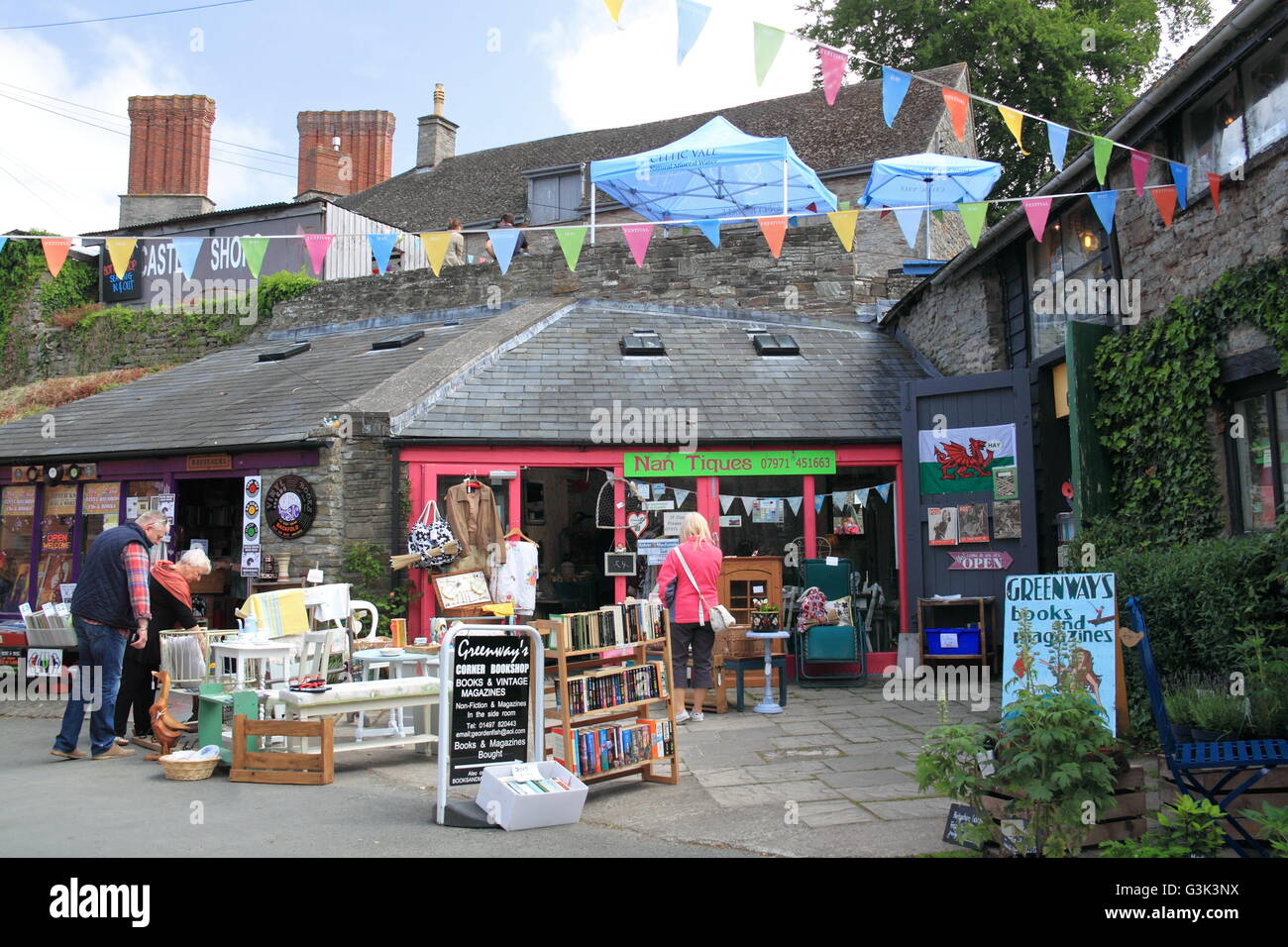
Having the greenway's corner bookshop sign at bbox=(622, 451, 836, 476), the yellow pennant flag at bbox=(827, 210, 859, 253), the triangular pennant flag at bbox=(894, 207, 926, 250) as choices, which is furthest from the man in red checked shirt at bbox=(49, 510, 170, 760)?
the triangular pennant flag at bbox=(894, 207, 926, 250)

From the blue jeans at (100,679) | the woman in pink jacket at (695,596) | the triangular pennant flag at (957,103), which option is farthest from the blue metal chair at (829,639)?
the blue jeans at (100,679)

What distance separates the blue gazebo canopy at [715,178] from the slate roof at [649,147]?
3.92m

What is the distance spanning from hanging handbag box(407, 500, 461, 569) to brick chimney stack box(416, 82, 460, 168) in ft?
75.2

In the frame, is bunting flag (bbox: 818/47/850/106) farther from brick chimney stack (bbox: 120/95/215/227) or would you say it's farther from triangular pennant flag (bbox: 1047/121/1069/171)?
brick chimney stack (bbox: 120/95/215/227)

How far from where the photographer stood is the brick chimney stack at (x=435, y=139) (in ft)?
101

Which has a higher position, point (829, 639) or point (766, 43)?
point (766, 43)

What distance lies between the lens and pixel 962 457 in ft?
34.8

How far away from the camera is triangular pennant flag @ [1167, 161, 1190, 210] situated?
309 inches

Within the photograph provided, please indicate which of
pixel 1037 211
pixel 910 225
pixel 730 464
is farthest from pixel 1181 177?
pixel 910 225

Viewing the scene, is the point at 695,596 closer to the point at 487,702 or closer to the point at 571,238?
the point at 487,702

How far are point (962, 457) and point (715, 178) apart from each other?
28.4 ft

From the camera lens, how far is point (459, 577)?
403 inches

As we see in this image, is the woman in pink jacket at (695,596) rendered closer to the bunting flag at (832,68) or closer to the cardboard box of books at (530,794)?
the cardboard box of books at (530,794)

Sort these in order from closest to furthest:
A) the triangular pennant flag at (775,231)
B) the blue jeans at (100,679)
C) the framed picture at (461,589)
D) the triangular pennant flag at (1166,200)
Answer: the blue jeans at (100,679)
the triangular pennant flag at (1166,200)
the framed picture at (461,589)
the triangular pennant flag at (775,231)
